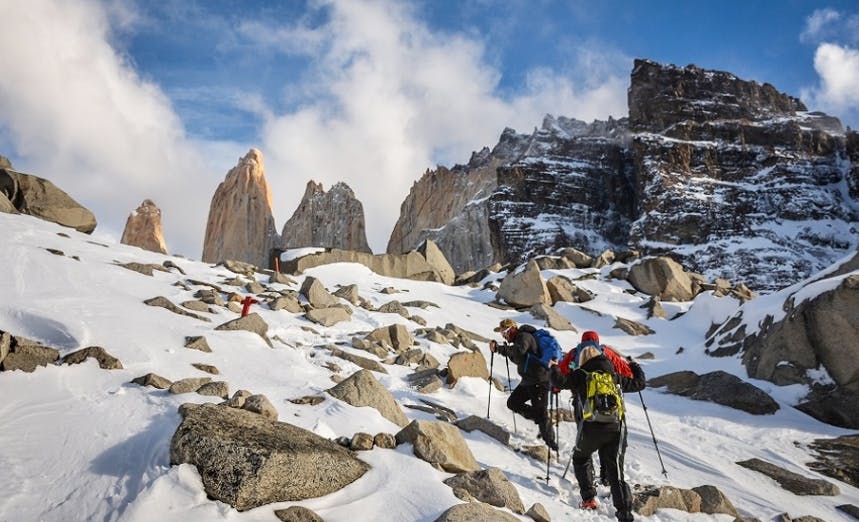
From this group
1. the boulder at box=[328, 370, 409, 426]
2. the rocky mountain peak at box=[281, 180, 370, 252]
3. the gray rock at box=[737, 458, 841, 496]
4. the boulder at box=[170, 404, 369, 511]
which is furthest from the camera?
the rocky mountain peak at box=[281, 180, 370, 252]

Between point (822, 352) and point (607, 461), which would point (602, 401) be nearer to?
point (607, 461)

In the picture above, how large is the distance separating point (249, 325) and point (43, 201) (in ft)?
63.1

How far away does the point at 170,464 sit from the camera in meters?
4.12

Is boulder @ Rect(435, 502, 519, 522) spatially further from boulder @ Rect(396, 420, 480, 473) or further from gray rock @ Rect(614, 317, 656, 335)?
gray rock @ Rect(614, 317, 656, 335)

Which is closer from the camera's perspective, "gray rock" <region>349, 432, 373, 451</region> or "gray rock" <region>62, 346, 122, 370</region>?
"gray rock" <region>349, 432, 373, 451</region>

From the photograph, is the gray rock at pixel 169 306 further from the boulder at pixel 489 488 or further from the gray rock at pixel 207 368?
the boulder at pixel 489 488

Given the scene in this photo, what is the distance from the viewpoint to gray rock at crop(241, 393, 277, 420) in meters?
5.39

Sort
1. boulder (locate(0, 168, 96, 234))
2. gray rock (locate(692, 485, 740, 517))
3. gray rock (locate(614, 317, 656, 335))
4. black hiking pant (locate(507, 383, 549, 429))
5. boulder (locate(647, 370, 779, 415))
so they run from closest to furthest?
1. gray rock (locate(692, 485, 740, 517))
2. black hiking pant (locate(507, 383, 549, 429))
3. boulder (locate(647, 370, 779, 415))
4. boulder (locate(0, 168, 96, 234))
5. gray rock (locate(614, 317, 656, 335))

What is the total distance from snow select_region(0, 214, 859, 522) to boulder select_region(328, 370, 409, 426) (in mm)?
215

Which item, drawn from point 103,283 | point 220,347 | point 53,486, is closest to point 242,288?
point 103,283

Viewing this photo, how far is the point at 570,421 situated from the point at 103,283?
11474 mm

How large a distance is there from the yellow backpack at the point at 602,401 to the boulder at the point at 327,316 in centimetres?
1030

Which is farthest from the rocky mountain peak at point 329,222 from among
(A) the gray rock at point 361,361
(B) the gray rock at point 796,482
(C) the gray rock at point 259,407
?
(C) the gray rock at point 259,407

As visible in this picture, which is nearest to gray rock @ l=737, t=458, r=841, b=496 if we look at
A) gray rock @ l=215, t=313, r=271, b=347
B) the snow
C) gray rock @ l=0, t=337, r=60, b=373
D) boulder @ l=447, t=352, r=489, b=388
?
the snow
